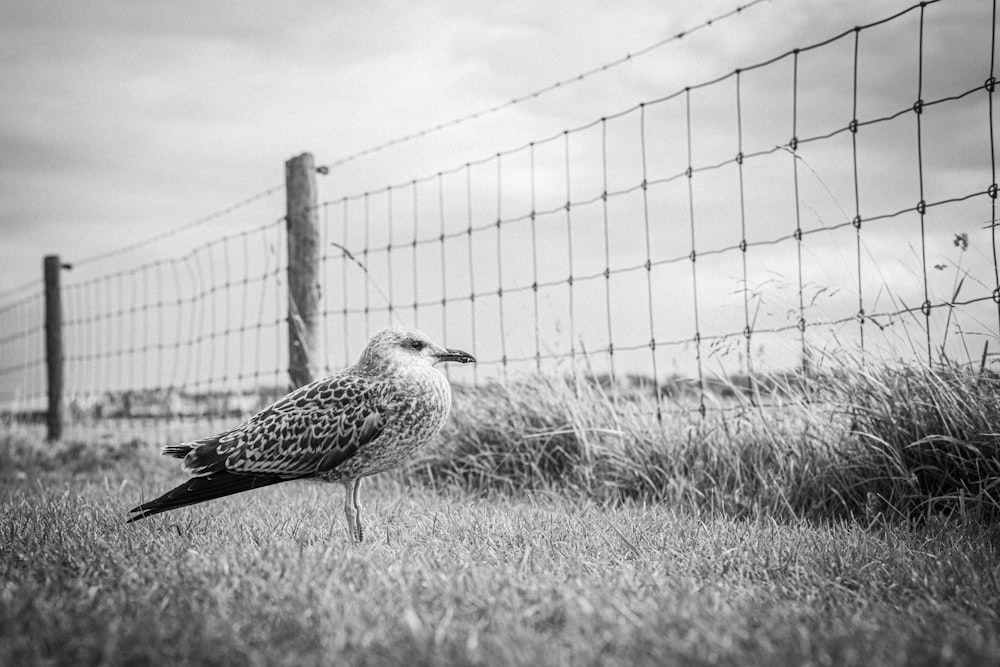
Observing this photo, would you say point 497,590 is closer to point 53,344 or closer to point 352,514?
point 352,514

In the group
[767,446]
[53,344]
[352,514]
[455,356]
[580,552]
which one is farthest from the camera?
[53,344]

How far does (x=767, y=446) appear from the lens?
4992 mm

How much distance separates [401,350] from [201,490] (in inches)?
44.1

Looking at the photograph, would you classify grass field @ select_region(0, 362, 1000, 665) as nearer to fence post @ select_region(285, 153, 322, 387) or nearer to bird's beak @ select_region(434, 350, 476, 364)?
bird's beak @ select_region(434, 350, 476, 364)

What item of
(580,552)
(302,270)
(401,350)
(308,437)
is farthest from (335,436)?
(302,270)

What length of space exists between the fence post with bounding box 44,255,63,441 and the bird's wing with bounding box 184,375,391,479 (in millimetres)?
10451

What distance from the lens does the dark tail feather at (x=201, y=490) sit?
11.9 feet

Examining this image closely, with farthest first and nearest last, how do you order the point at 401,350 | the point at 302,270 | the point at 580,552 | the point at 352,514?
the point at 302,270
the point at 401,350
the point at 352,514
the point at 580,552

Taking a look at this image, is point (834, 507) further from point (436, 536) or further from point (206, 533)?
point (206, 533)

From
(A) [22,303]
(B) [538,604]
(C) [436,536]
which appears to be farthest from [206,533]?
(A) [22,303]

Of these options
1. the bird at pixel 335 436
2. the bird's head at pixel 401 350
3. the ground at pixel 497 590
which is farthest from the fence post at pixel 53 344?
the bird's head at pixel 401 350

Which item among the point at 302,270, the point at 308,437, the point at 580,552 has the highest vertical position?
the point at 302,270

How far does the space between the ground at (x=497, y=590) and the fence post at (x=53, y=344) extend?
9406 mm

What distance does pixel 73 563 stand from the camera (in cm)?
314
